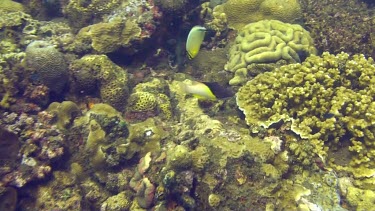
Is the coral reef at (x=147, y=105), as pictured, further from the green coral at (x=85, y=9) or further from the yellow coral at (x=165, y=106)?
the green coral at (x=85, y=9)

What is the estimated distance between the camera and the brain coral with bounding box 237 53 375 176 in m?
4.66

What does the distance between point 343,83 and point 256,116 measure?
161 cm

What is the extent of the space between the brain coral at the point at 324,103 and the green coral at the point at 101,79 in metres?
2.40

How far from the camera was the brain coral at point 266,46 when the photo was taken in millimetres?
6387

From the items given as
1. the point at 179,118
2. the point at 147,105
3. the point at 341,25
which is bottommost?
the point at 179,118

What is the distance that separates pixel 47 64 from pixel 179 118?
2.75 metres

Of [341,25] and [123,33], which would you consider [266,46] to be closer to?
[341,25]

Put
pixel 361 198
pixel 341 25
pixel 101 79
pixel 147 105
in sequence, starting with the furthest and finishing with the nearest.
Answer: pixel 341 25 < pixel 101 79 < pixel 147 105 < pixel 361 198

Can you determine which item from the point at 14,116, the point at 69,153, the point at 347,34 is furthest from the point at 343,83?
the point at 14,116

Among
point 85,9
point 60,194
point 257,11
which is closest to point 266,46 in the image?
point 257,11

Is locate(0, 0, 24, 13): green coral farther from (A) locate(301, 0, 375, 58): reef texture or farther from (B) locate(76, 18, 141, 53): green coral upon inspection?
(A) locate(301, 0, 375, 58): reef texture

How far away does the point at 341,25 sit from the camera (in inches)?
312

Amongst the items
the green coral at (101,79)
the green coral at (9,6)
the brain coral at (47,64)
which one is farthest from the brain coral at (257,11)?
the green coral at (9,6)

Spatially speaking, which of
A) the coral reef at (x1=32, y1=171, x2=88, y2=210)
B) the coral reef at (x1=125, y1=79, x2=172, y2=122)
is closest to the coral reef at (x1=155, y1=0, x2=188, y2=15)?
the coral reef at (x1=125, y1=79, x2=172, y2=122)
